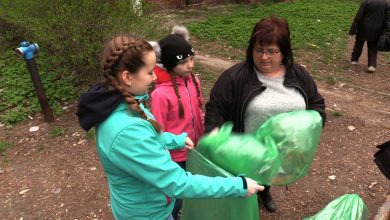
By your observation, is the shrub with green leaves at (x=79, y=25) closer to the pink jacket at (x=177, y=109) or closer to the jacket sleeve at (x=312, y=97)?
the pink jacket at (x=177, y=109)

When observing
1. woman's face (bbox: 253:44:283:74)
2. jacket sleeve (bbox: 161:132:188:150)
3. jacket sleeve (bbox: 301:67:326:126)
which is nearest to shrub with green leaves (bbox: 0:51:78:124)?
jacket sleeve (bbox: 161:132:188:150)

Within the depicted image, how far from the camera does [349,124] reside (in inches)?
195

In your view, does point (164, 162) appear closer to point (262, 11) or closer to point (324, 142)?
point (324, 142)

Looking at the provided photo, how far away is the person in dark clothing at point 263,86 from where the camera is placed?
234cm

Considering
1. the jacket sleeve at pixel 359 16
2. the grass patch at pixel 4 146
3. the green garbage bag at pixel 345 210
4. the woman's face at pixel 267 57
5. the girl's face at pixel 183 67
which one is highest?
the woman's face at pixel 267 57

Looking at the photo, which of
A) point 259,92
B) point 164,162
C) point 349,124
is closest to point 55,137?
point 259,92

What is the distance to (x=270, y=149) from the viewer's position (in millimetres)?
1731

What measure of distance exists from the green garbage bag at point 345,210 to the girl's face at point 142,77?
5.08 ft

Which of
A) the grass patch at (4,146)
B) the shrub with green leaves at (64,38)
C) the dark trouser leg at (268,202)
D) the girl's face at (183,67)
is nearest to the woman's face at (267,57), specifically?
the girl's face at (183,67)

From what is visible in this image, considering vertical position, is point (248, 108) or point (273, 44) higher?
point (273, 44)

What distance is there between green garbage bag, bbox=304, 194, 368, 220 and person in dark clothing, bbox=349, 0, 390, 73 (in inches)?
207

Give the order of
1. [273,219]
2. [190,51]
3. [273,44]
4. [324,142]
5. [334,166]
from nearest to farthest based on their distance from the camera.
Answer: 1. [273,44]
2. [190,51]
3. [273,219]
4. [334,166]
5. [324,142]

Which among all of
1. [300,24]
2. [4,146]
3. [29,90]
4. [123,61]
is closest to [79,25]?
[29,90]

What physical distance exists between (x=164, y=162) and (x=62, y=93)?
4411 millimetres
